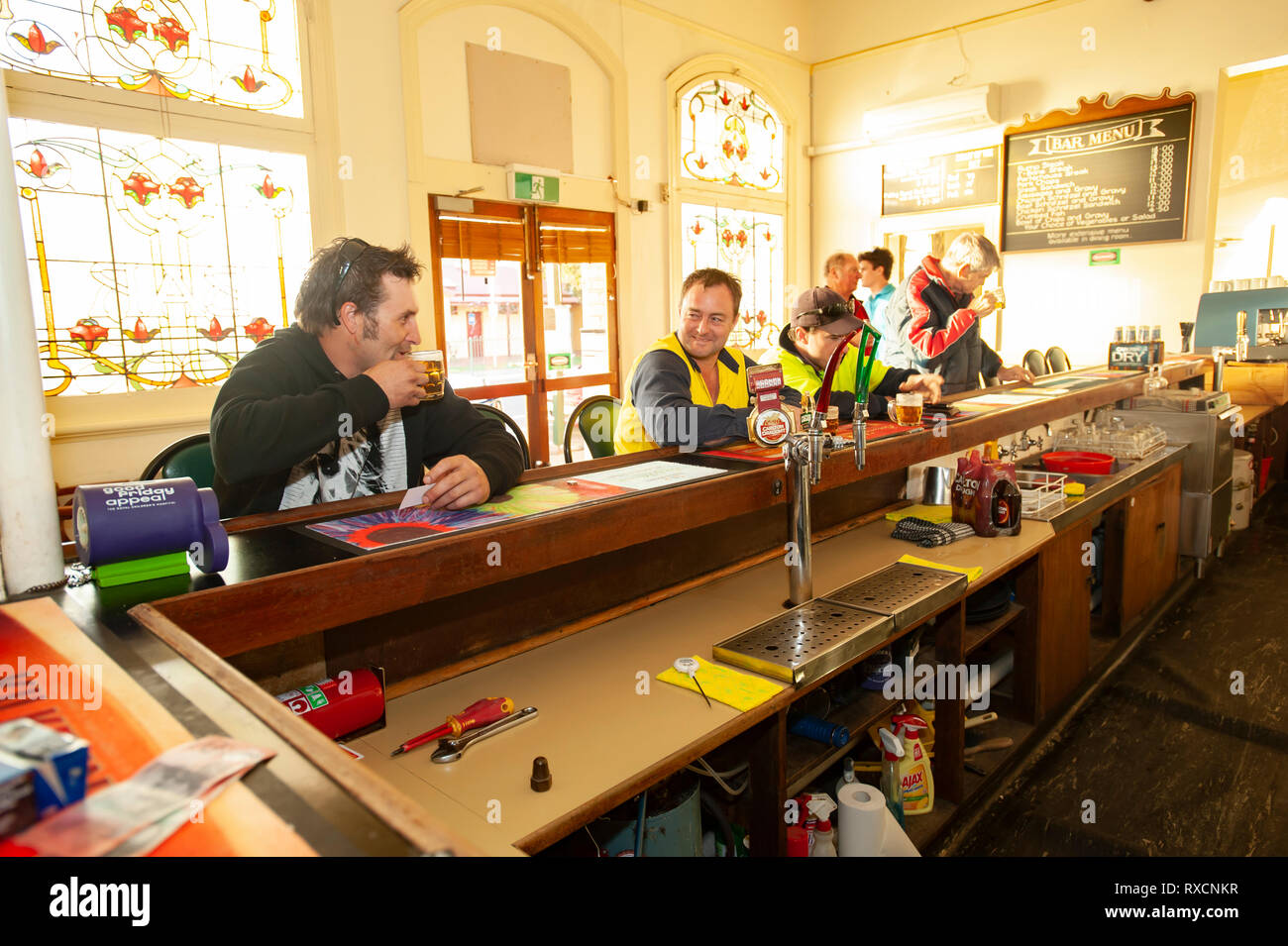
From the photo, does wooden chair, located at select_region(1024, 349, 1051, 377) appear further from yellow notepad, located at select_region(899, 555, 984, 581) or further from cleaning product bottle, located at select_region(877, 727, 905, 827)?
cleaning product bottle, located at select_region(877, 727, 905, 827)

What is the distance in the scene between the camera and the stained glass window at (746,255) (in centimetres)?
724

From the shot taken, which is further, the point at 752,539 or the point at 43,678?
the point at 752,539

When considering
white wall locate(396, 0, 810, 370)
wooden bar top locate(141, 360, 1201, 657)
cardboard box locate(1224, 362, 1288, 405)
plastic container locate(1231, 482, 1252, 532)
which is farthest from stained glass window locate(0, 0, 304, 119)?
cardboard box locate(1224, 362, 1288, 405)

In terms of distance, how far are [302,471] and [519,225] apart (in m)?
4.17

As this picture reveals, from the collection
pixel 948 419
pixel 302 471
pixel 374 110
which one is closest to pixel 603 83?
pixel 374 110

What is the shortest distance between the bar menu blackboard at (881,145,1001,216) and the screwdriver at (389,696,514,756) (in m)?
7.19

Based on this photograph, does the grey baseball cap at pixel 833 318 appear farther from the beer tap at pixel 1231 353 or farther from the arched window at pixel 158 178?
the beer tap at pixel 1231 353

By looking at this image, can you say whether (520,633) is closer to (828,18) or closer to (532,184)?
(532,184)

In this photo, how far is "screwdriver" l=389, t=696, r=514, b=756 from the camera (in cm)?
143

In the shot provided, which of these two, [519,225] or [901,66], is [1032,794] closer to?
[519,225]

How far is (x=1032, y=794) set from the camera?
8.33 ft

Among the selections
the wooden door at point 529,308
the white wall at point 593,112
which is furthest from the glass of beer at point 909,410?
the wooden door at point 529,308
